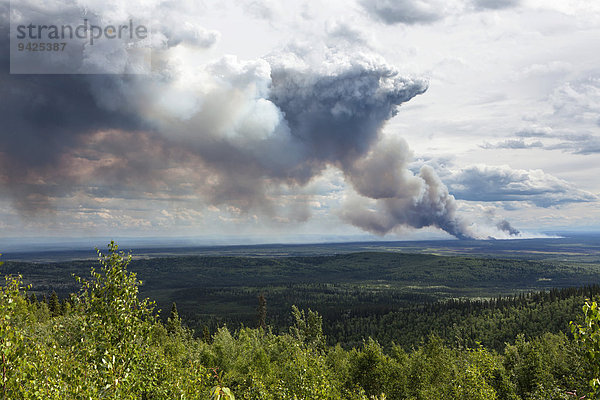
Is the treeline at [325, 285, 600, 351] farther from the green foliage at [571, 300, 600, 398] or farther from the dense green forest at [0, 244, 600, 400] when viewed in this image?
the green foliage at [571, 300, 600, 398]

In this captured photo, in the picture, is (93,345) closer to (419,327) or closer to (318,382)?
(318,382)

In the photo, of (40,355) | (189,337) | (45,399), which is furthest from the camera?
(189,337)

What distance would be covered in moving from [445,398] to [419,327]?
530 feet

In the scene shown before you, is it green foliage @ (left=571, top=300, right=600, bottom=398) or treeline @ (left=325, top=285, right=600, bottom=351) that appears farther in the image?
treeline @ (left=325, top=285, right=600, bottom=351)

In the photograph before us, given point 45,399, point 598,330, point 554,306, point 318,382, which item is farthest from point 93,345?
point 554,306

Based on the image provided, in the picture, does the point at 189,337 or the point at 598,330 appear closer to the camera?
the point at 598,330

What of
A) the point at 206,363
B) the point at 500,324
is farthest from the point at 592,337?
the point at 500,324

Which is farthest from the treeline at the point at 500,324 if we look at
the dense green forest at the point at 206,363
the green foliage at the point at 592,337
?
the green foliage at the point at 592,337

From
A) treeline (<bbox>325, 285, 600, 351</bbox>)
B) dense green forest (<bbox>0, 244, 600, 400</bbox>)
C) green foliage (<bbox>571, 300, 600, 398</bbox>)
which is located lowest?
treeline (<bbox>325, 285, 600, 351</bbox>)

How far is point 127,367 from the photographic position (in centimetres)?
1717

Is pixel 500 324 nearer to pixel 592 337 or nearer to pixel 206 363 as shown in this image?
pixel 206 363

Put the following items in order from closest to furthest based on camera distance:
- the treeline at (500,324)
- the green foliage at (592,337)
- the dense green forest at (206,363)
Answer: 1. the green foliage at (592,337)
2. the dense green forest at (206,363)
3. the treeline at (500,324)

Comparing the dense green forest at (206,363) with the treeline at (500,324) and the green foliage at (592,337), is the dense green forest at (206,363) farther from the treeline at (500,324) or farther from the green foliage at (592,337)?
the treeline at (500,324)

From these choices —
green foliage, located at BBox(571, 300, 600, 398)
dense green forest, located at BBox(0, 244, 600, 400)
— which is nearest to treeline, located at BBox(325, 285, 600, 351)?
dense green forest, located at BBox(0, 244, 600, 400)
